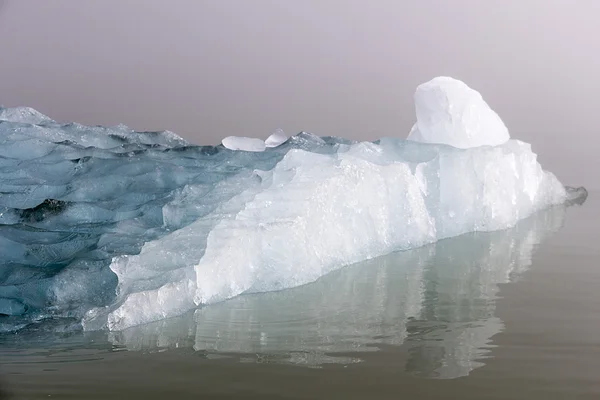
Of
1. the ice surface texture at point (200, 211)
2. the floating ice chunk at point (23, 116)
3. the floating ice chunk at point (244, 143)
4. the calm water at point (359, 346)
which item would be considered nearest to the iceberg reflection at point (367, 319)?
the calm water at point (359, 346)

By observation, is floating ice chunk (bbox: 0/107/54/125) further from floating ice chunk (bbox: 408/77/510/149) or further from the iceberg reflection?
the iceberg reflection

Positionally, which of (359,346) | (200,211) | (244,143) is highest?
(244,143)

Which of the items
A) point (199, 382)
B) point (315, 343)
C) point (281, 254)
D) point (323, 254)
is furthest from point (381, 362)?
point (323, 254)

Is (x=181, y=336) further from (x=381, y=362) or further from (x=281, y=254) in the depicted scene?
(x=281, y=254)

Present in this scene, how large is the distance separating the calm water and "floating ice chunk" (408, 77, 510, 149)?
2.46 metres

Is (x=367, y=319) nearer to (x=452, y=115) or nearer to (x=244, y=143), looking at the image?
(x=452, y=115)

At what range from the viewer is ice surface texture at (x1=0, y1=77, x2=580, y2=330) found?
411 cm

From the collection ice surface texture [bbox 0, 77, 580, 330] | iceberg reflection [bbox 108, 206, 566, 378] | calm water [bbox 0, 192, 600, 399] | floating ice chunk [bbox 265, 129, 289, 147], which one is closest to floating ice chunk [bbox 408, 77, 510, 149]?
ice surface texture [bbox 0, 77, 580, 330]

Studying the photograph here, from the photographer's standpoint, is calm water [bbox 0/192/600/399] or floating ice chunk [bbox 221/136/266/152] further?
floating ice chunk [bbox 221/136/266/152]

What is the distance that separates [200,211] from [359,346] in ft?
6.58

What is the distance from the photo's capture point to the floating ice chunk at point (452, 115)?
23.6 ft

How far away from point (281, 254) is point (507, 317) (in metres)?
1.49

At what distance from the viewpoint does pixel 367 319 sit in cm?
374

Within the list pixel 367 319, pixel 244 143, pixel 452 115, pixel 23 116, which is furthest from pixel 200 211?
pixel 23 116
